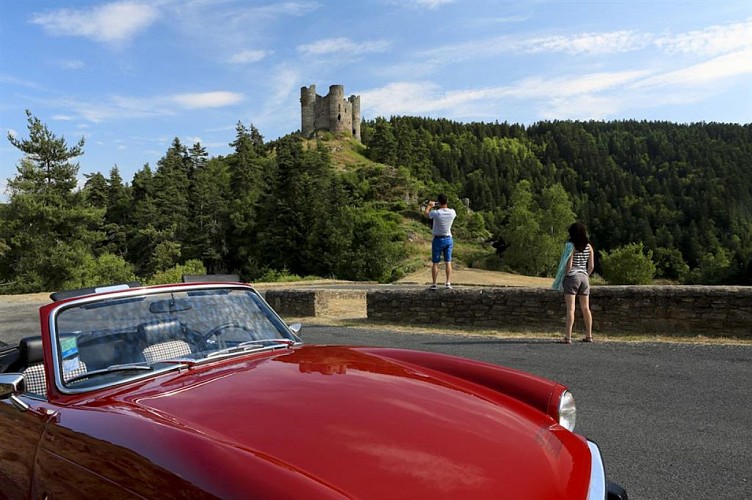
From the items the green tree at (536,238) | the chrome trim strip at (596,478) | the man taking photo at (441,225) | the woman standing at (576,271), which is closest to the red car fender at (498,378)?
the chrome trim strip at (596,478)

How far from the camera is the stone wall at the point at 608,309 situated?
346 inches

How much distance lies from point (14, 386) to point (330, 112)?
116 meters

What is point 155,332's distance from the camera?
2.98 metres

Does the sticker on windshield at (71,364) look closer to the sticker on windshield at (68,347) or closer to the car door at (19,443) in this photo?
the sticker on windshield at (68,347)

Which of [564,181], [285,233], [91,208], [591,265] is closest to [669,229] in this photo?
[564,181]

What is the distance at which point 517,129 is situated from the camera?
157875 millimetres

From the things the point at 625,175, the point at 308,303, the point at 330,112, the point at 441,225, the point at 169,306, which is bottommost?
the point at 308,303

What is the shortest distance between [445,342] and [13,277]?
43.7 meters

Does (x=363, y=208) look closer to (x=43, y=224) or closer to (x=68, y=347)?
(x=43, y=224)

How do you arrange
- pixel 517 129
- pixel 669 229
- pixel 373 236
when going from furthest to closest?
1. pixel 517 129
2. pixel 669 229
3. pixel 373 236

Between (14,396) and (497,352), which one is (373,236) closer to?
(497,352)

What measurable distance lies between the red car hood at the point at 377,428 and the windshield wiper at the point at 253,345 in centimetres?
14

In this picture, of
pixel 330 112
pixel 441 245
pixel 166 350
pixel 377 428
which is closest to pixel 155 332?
pixel 166 350

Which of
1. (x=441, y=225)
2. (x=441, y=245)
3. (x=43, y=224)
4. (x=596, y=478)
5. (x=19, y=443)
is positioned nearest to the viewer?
(x=596, y=478)
